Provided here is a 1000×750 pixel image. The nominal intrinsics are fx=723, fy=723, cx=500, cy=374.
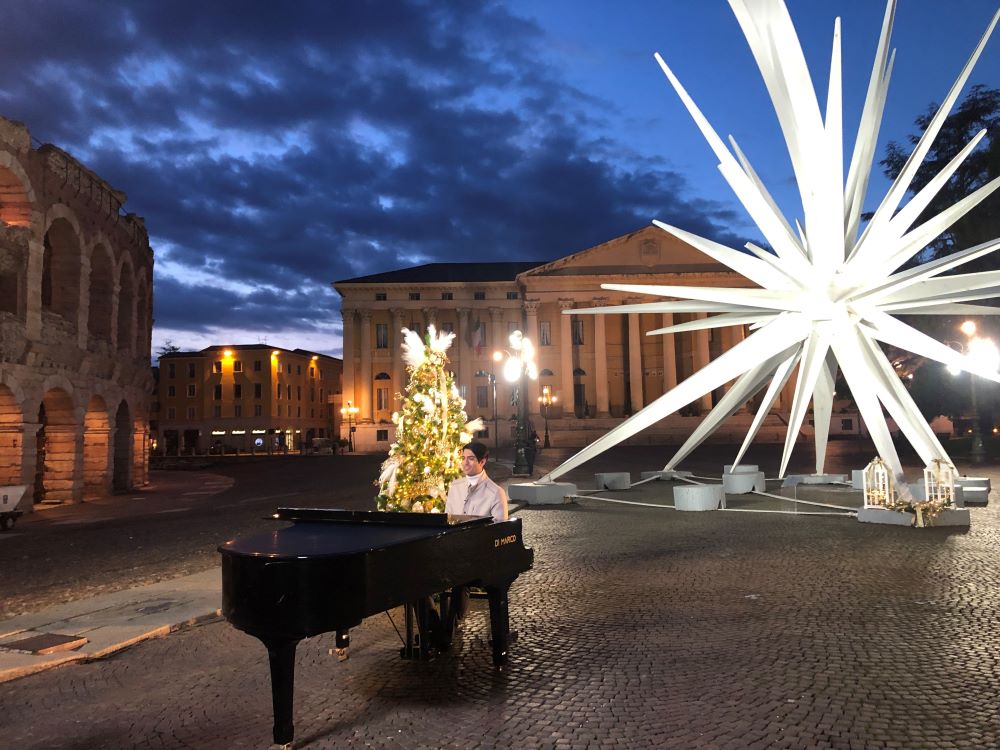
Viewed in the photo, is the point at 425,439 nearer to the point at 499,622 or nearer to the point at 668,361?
the point at 499,622

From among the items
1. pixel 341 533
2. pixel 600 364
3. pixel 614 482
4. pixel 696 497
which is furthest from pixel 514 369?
pixel 600 364

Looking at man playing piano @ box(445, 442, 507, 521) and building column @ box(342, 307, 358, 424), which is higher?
building column @ box(342, 307, 358, 424)

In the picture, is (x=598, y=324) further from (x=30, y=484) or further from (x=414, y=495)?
(x=414, y=495)

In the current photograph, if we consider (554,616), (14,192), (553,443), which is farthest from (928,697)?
(553,443)

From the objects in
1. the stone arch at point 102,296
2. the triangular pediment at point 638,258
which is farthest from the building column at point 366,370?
the stone arch at point 102,296

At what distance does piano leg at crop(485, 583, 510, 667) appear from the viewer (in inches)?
235

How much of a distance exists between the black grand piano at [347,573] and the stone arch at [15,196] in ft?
60.2

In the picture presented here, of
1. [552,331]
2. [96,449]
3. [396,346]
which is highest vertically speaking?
[552,331]

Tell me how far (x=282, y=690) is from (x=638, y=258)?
69128mm

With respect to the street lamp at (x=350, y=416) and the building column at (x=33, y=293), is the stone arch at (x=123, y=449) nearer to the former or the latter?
the building column at (x=33, y=293)

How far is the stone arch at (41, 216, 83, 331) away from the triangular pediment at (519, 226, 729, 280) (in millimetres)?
50977

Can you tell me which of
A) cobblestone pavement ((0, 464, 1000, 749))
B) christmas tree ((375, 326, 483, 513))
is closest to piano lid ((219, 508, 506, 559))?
cobblestone pavement ((0, 464, 1000, 749))

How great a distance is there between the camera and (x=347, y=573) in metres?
4.64

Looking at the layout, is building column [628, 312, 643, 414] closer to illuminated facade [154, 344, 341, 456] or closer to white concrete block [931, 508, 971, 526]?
illuminated facade [154, 344, 341, 456]
